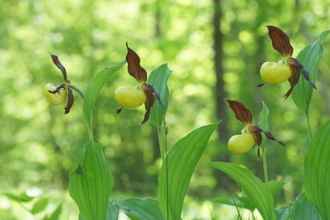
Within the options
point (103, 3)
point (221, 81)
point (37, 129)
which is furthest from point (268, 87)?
point (37, 129)

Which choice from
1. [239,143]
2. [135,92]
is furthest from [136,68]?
[239,143]

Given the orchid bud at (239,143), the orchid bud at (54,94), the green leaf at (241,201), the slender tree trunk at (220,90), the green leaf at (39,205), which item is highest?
the slender tree trunk at (220,90)

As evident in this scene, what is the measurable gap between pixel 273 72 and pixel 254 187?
0.38m

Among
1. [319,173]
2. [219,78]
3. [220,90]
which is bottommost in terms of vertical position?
[319,173]

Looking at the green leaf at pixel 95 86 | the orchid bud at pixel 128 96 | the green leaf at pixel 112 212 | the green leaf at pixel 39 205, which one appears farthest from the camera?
the green leaf at pixel 39 205

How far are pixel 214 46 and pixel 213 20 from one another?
430 millimetres

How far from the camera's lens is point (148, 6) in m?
7.33

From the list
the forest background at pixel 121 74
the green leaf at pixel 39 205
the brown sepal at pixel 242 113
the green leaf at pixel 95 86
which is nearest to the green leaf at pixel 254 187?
the brown sepal at pixel 242 113

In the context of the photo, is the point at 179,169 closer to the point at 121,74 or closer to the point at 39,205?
the point at 39,205

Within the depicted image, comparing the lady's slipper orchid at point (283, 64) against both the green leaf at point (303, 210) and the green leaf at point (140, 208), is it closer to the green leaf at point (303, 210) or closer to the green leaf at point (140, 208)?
the green leaf at point (303, 210)

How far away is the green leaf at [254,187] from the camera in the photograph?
4.81 ft

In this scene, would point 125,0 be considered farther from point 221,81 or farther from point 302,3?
point 302,3

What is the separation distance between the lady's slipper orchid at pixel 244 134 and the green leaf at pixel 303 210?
0.81ft

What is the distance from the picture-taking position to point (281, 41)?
4.83ft
